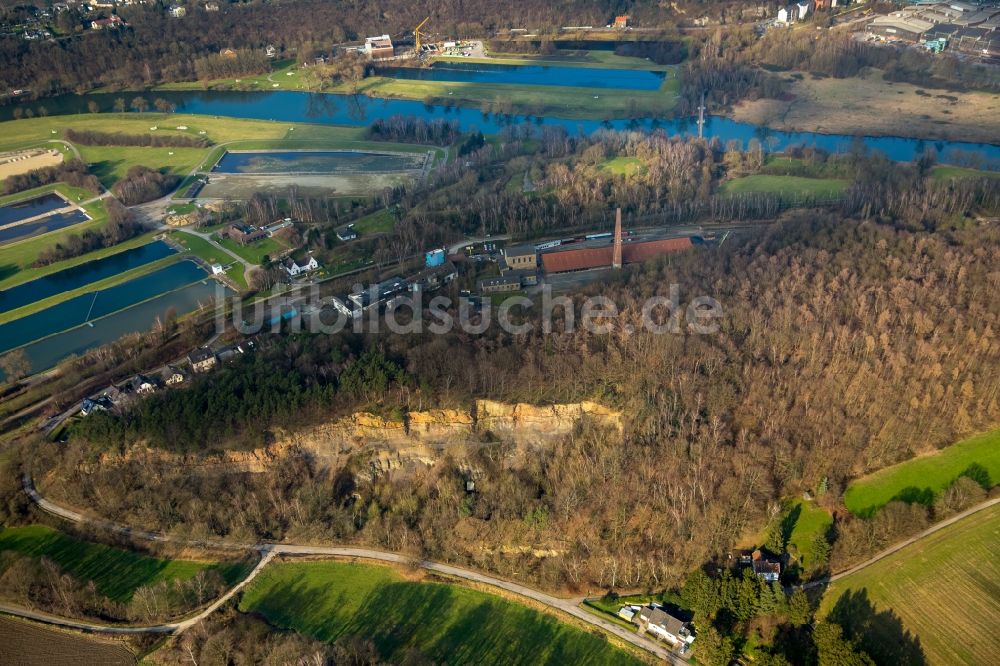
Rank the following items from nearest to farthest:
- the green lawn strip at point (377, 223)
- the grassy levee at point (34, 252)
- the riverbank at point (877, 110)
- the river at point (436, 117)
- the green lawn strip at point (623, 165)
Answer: the grassy levee at point (34, 252) → the green lawn strip at point (377, 223) → the green lawn strip at point (623, 165) → the river at point (436, 117) → the riverbank at point (877, 110)

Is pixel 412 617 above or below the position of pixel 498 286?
below

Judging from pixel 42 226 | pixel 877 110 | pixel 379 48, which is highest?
pixel 379 48

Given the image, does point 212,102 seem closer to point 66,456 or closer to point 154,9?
point 154,9

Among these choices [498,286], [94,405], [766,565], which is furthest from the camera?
[498,286]

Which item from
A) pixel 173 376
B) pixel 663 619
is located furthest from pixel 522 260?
pixel 663 619

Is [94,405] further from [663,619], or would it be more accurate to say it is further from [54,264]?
[663,619]

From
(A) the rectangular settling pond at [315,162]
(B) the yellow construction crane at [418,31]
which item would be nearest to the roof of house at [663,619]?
(A) the rectangular settling pond at [315,162]

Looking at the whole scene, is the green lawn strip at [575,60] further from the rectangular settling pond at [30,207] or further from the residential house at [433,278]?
the residential house at [433,278]

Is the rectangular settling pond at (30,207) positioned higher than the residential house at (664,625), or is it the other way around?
the rectangular settling pond at (30,207)
